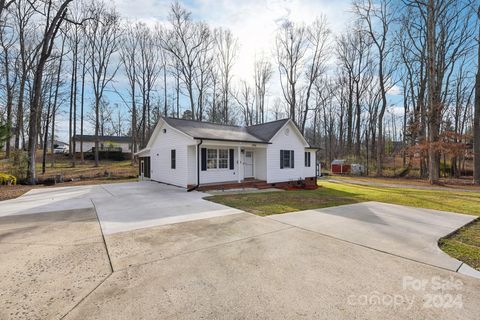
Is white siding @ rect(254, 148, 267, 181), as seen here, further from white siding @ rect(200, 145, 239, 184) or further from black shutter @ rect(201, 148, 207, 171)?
black shutter @ rect(201, 148, 207, 171)

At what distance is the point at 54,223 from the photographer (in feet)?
18.1

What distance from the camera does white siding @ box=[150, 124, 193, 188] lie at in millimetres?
11859

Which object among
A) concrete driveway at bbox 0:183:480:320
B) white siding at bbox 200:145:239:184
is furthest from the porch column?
concrete driveway at bbox 0:183:480:320

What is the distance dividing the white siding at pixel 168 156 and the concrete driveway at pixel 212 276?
6.73m

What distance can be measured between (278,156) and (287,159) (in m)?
0.94

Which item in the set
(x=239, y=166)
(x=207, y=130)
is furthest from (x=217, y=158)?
(x=207, y=130)

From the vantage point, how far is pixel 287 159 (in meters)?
15.0

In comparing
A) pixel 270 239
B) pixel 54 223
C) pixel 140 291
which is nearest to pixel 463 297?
→ pixel 270 239

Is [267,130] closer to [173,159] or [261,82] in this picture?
[173,159]

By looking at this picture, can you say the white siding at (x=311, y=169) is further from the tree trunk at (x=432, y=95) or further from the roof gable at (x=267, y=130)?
the tree trunk at (x=432, y=95)

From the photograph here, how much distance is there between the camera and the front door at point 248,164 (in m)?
14.1

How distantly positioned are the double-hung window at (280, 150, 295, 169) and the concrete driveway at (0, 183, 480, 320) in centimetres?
952

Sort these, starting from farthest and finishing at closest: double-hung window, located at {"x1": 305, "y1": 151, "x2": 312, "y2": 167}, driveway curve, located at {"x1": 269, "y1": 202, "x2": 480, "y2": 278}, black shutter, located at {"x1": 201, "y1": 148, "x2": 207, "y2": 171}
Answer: double-hung window, located at {"x1": 305, "y1": 151, "x2": 312, "y2": 167} → black shutter, located at {"x1": 201, "y1": 148, "x2": 207, "y2": 171} → driveway curve, located at {"x1": 269, "y1": 202, "x2": 480, "y2": 278}

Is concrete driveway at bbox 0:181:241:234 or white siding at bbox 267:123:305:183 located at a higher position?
white siding at bbox 267:123:305:183
